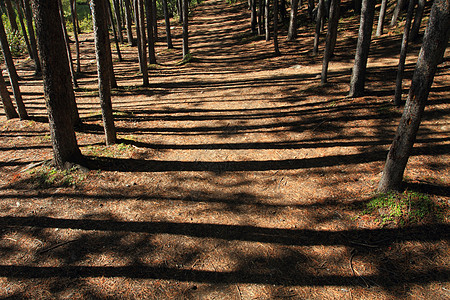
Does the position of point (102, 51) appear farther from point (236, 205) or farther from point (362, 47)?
point (362, 47)

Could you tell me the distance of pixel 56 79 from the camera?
226 inches

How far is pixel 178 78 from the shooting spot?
49.7 ft

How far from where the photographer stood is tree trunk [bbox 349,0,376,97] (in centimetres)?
805

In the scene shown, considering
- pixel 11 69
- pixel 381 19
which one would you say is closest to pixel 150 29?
pixel 11 69

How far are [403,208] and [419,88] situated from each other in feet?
6.66

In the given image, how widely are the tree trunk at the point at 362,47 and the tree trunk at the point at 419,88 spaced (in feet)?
15.5

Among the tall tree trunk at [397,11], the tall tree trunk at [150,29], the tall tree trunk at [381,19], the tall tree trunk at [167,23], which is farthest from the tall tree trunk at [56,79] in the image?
the tall tree trunk at [397,11]

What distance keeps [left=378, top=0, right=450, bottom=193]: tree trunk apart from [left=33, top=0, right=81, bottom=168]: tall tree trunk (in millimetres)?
6817

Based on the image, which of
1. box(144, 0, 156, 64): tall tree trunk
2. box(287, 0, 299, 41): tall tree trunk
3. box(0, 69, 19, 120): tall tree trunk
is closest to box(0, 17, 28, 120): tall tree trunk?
box(0, 69, 19, 120): tall tree trunk

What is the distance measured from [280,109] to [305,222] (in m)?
5.50

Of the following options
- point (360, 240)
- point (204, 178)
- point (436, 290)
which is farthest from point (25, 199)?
point (436, 290)

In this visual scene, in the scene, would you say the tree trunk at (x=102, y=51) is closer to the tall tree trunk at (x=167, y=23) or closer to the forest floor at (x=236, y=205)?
the forest floor at (x=236, y=205)

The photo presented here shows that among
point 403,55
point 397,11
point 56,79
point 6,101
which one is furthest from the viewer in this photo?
point 397,11

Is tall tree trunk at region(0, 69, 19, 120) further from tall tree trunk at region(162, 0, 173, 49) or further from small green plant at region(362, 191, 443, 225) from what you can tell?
tall tree trunk at region(162, 0, 173, 49)
